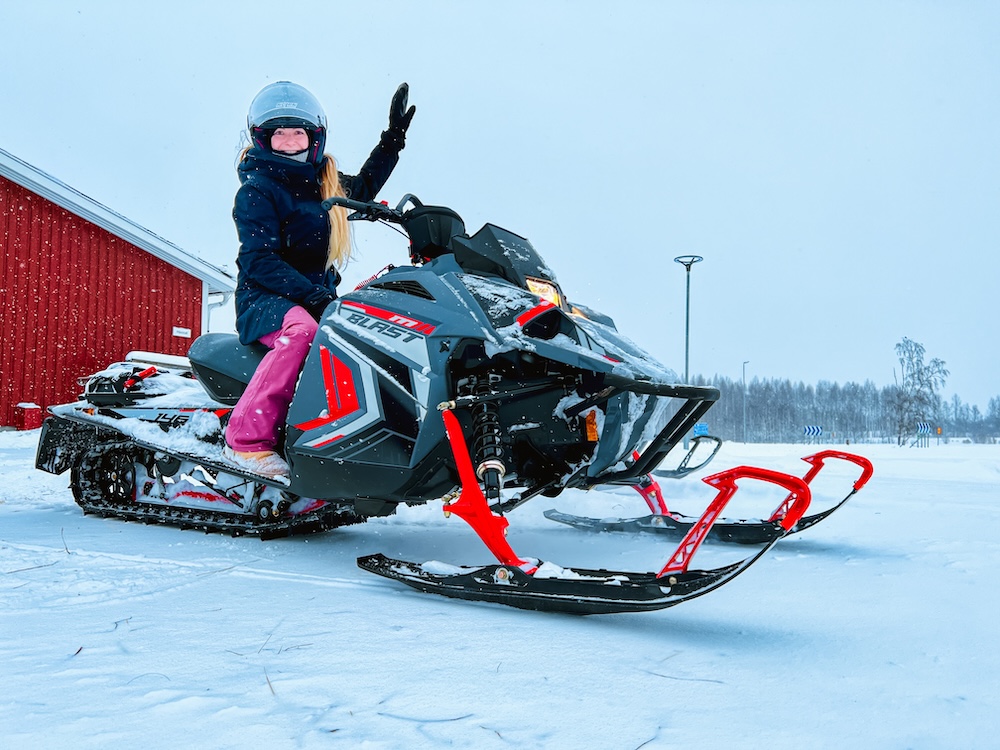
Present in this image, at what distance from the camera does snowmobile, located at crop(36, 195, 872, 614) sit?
6.96 feet

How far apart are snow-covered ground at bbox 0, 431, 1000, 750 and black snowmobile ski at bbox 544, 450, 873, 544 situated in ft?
0.48

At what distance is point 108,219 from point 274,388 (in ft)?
34.1

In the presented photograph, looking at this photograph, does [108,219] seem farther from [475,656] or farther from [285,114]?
[475,656]

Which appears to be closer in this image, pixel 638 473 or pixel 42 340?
pixel 638 473

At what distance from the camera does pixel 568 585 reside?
1.97 m

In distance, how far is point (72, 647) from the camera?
1580mm

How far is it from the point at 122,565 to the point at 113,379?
1.92 meters

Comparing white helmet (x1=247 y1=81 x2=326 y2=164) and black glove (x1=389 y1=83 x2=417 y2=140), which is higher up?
black glove (x1=389 y1=83 x2=417 y2=140)

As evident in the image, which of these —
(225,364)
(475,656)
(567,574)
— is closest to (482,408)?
(567,574)

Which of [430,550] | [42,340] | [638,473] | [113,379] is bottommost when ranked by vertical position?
[430,550]

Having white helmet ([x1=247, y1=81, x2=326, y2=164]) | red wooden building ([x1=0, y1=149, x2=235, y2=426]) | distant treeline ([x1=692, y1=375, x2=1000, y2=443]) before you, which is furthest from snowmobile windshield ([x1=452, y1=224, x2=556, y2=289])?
distant treeline ([x1=692, y1=375, x2=1000, y2=443])

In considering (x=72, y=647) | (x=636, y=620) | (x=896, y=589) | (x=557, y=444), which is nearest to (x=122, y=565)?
(x=72, y=647)

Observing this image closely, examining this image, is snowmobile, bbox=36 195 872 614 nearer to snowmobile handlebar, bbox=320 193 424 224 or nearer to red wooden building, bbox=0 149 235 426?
snowmobile handlebar, bbox=320 193 424 224

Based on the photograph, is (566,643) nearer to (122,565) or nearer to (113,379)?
(122,565)
